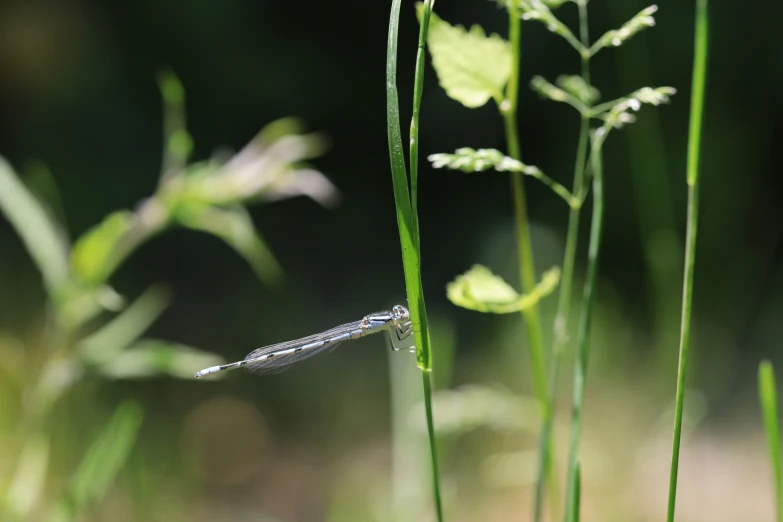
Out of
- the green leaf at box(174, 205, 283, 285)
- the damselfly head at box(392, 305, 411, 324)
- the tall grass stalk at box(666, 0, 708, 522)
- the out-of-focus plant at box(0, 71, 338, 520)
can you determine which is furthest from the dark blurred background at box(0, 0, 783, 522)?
the tall grass stalk at box(666, 0, 708, 522)

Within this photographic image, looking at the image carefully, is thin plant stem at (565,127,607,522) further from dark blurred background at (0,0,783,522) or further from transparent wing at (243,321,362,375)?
dark blurred background at (0,0,783,522)

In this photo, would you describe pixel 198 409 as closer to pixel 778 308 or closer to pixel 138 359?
pixel 138 359

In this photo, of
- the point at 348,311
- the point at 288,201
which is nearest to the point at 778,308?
the point at 348,311

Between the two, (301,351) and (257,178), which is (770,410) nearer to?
(301,351)

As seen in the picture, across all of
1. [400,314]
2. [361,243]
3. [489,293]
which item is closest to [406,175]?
[489,293]

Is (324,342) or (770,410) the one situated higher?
(324,342)

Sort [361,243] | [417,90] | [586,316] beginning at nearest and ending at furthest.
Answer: [417,90] → [586,316] → [361,243]

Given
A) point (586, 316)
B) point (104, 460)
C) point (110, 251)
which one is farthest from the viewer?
point (110, 251)
